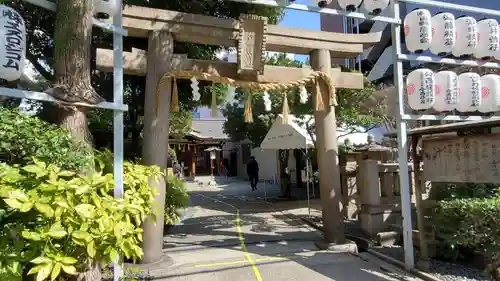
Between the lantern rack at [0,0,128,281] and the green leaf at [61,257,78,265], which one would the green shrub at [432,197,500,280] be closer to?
the lantern rack at [0,0,128,281]

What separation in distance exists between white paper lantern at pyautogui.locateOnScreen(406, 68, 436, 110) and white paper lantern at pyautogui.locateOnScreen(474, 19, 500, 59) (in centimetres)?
139

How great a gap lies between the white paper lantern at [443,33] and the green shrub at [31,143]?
5.64 m

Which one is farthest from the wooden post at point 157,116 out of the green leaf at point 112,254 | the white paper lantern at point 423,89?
the white paper lantern at point 423,89

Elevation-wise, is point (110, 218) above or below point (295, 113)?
below

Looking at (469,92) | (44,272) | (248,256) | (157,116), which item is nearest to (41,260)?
(44,272)

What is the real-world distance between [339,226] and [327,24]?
76.4 ft

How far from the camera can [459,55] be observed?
5977mm

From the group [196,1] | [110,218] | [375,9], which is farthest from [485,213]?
[196,1]

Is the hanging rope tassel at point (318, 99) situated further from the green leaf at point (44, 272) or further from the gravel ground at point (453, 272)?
the green leaf at point (44, 272)

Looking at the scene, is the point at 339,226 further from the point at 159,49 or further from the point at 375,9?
the point at 159,49

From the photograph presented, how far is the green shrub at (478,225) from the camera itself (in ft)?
12.8

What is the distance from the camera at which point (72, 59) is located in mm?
3580

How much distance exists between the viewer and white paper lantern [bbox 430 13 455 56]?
18.4 ft

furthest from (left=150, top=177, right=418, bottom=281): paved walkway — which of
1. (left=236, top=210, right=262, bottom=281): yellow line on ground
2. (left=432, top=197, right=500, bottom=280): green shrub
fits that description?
(left=432, top=197, right=500, bottom=280): green shrub
